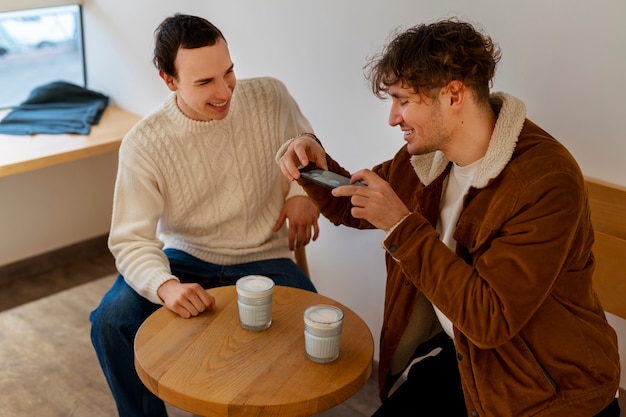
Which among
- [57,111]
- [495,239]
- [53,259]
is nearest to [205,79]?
[495,239]

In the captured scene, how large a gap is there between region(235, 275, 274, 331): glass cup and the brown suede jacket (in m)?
0.32

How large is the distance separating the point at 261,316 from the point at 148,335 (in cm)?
25

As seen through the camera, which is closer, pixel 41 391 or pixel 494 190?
pixel 494 190

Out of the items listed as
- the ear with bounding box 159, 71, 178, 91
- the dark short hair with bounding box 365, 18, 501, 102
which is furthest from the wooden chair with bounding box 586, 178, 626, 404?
the ear with bounding box 159, 71, 178, 91

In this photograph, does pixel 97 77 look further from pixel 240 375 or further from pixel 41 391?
pixel 240 375

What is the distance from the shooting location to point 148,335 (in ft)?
5.67

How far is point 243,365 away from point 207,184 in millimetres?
690

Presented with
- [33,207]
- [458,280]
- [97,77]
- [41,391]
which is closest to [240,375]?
[458,280]

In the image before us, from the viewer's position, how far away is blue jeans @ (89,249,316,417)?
1.99m

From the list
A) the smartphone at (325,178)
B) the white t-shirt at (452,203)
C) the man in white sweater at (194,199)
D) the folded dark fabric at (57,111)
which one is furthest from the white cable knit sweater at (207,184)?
the folded dark fabric at (57,111)

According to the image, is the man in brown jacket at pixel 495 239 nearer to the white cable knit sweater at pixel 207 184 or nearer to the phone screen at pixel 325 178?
the phone screen at pixel 325 178

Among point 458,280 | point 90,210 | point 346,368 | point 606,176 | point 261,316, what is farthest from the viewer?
point 90,210

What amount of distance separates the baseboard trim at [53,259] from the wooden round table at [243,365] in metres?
1.61

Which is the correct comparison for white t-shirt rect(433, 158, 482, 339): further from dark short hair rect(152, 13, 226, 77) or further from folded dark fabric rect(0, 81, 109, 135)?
folded dark fabric rect(0, 81, 109, 135)
